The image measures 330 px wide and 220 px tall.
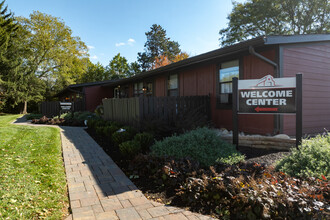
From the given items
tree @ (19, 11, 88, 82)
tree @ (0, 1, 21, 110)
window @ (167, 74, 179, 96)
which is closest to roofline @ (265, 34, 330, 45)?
Answer: window @ (167, 74, 179, 96)

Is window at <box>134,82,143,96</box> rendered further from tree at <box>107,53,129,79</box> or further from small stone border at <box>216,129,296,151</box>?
tree at <box>107,53,129,79</box>

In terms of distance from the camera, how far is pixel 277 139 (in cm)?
460

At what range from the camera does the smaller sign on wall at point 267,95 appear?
3879 millimetres

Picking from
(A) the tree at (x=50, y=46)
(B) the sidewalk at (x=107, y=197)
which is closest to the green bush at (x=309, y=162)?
(B) the sidewalk at (x=107, y=197)

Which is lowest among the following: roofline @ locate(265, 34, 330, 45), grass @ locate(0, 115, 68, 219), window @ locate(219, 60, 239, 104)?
grass @ locate(0, 115, 68, 219)

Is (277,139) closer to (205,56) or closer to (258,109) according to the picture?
(258,109)

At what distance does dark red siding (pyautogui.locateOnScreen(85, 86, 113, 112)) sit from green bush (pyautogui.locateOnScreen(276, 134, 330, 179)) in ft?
56.1

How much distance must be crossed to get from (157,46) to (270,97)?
34.3 m

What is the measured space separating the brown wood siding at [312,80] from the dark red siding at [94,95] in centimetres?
1579

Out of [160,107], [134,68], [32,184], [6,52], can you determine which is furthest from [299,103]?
[134,68]

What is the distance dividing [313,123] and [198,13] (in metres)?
9.56

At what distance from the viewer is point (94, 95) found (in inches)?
741

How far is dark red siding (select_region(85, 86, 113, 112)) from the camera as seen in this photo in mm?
→ 18281

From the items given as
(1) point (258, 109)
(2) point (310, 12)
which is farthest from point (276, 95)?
(2) point (310, 12)
